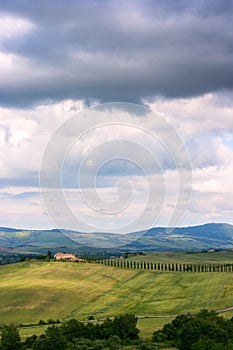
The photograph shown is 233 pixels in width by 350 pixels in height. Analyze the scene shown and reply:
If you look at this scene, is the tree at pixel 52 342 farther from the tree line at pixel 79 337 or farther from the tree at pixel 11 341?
the tree at pixel 11 341

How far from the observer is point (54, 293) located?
198 meters

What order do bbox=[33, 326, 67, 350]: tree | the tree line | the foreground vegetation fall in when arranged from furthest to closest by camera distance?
the tree line → bbox=[33, 326, 67, 350]: tree → the foreground vegetation

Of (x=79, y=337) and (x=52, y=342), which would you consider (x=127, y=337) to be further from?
(x=52, y=342)

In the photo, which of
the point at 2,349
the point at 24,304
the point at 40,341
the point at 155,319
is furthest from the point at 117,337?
the point at 24,304

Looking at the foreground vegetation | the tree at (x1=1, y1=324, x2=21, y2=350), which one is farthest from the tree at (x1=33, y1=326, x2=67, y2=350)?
the tree at (x1=1, y1=324, x2=21, y2=350)

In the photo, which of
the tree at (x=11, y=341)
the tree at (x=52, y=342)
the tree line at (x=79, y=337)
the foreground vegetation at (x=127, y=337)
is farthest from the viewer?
the tree at (x=11, y=341)

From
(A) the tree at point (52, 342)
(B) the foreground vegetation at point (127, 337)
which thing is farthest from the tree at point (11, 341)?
(A) the tree at point (52, 342)

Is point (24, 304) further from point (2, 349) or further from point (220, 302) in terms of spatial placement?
point (2, 349)

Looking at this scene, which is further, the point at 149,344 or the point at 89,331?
the point at 89,331

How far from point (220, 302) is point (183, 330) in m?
79.8

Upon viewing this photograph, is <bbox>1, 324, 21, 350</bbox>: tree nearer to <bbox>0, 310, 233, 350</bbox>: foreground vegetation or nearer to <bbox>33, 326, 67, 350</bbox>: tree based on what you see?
<bbox>0, 310, 233, 350</bbox>: foreground vegetation

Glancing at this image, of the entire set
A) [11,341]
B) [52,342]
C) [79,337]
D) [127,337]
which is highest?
[52,342]

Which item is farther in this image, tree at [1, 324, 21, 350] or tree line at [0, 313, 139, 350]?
tree at [1, 324, 21, 350]

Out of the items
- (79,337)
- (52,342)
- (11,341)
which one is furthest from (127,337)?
(11,341)
